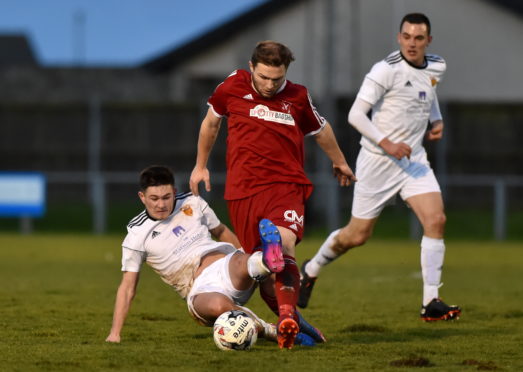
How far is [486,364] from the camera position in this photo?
19.8ft

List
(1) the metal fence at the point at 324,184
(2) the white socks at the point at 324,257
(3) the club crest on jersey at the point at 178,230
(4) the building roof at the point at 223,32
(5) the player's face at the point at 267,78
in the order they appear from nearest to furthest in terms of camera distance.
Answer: (5) the player's face at the point at 267,78 < (3) the club crest on jersey at the point at 178,230 < (2) the white socks at the point at 324,257 < (1) the metal fence at the point at 324,184 < (4) the building roof at the point at 223,32

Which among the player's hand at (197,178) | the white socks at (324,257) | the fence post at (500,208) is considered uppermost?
the player's hand at (197,178)

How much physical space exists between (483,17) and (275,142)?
20857 mm

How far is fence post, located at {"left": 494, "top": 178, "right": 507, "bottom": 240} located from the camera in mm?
21984

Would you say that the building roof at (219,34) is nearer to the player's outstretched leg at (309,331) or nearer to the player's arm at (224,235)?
the player's arm at (224,235)

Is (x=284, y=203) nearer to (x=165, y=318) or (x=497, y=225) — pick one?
(x=165, y=318)

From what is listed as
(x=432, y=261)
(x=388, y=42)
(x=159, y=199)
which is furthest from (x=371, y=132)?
(x=388, y=42)

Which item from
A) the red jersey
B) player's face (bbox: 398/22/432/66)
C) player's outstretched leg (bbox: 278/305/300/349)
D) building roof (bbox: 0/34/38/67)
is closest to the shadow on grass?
player's outstretched leg (bbox: 278/305/300/349)

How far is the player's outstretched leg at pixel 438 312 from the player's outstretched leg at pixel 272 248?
244cm

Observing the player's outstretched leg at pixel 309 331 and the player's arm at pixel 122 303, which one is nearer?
the player's arm at pixel 122 303

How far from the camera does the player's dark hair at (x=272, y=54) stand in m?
6.38

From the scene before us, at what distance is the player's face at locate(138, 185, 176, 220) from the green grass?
0.77 meters

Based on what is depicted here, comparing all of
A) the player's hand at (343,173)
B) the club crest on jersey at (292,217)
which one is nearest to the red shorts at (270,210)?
the club crest on jersey at (292,217)

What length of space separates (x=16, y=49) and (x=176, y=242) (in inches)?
1954
